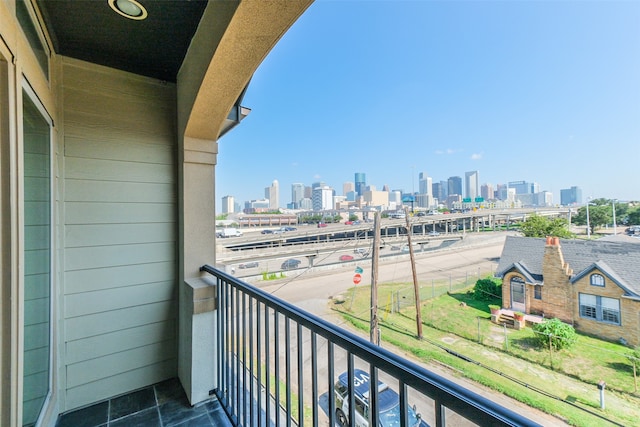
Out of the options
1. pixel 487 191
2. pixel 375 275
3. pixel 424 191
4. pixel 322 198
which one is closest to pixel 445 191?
pixel 424 191

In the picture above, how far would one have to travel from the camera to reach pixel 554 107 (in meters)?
5.25

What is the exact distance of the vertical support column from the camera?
1.75 m

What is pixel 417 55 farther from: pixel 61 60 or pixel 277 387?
pixel 277 387

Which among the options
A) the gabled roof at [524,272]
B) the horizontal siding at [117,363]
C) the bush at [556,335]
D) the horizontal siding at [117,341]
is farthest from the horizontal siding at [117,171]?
the gabled roof at [524,272]

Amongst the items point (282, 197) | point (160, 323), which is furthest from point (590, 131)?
point (160, 323)

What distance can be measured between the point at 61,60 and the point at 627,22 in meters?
5.22

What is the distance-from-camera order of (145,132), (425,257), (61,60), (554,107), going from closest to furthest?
1. (61,60)
2. (145,132)
3. (554,107)
4. (425,257)

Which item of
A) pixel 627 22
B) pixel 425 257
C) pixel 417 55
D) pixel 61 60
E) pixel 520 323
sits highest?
pixel 417 55

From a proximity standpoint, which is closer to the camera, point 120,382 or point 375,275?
point 120,382

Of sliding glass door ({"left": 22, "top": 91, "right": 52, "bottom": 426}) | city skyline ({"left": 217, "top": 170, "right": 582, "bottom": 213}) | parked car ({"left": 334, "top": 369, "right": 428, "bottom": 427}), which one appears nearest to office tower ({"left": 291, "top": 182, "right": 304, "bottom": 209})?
city skyline ({"left": 217, "top": 170, "right": 582, "bottom": 213})

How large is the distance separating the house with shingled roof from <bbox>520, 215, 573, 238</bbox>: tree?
0.26 metres

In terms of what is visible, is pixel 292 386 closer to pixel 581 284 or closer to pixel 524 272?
pixel 581 284

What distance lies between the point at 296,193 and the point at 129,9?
606 cm

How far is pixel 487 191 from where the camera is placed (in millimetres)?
6379
